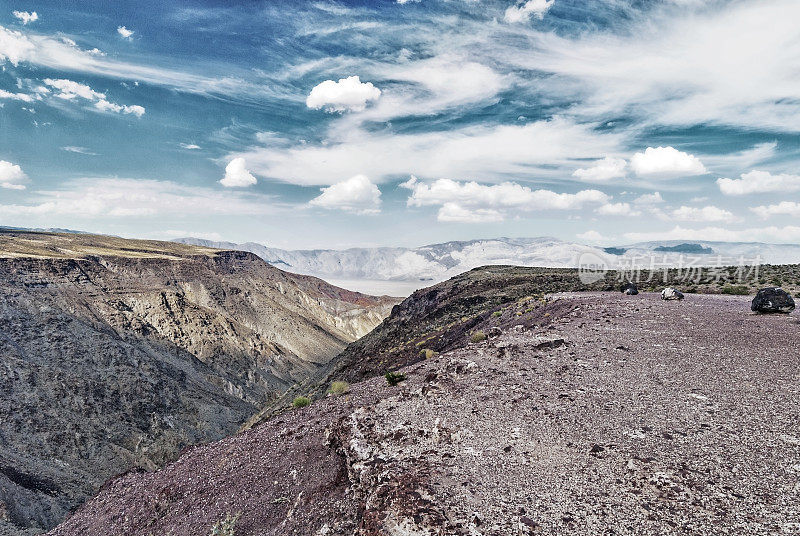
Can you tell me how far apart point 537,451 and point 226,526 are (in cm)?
853

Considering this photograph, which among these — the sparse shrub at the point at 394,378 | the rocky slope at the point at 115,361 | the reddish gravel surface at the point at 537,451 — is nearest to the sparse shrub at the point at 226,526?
the reddish gravel surface at the point at 537,451

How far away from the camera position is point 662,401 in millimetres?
9836

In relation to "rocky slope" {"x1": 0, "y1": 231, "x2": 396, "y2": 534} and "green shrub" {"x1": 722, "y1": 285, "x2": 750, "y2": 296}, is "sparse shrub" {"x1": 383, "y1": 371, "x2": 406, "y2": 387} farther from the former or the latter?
"rocky slope" {"x1": 0, "y1": 231, "x2": 396, "y2": 534}

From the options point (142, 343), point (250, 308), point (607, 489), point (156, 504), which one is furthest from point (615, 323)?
point (250, 308)

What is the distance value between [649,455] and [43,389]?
67599 millimetres

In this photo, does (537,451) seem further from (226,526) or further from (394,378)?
(226,526)

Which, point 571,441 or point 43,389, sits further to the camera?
point 43,389

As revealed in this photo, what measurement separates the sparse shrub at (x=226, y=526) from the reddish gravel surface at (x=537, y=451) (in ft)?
0.79

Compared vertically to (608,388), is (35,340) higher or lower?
lower

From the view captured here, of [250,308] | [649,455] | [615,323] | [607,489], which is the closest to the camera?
[607,489]

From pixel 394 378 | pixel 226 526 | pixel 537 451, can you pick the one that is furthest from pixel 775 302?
pixel 226 526

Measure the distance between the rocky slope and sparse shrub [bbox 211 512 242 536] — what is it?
31.5 meters

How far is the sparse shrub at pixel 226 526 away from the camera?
10.6m

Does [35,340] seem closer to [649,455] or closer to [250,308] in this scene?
A: [250,308]
